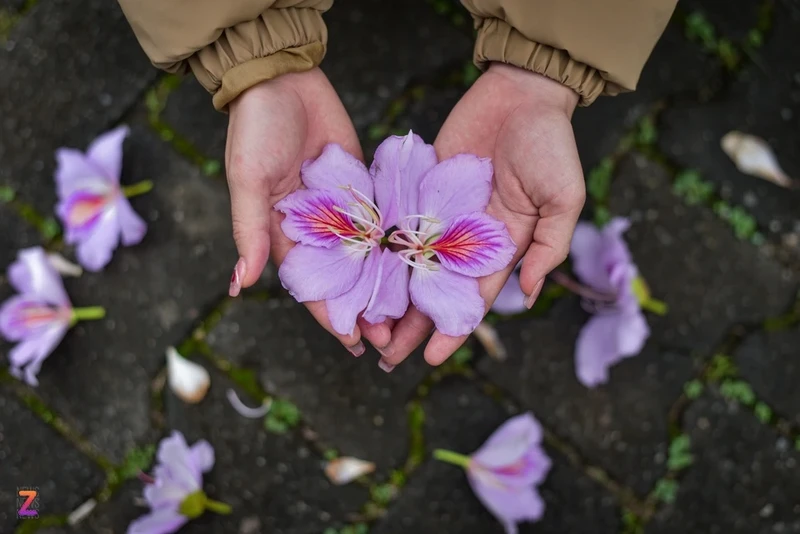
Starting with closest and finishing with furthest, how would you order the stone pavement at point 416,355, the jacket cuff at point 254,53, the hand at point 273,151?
the hand at point 273,151 → the jacket cuff at point 254,53 → the stone pavement at point 416,355

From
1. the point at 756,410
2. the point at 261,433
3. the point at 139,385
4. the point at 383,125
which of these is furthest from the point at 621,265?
the point at 139,385

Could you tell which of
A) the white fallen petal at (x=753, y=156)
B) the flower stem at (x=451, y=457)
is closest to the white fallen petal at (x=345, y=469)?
the flower stem at (x=451, y=457)

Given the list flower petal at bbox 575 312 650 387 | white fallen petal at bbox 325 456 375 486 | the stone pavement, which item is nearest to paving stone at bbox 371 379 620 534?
the stone pavement

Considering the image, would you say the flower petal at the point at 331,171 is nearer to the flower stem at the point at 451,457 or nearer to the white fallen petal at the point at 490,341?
the white fallen petal at the point at 490,341

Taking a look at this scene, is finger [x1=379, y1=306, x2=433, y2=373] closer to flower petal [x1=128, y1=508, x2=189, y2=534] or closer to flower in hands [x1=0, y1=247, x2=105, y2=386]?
flower petal [x1=128, y1=508, x2=189, y2=534]

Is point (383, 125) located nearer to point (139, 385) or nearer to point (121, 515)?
point (139, 385)

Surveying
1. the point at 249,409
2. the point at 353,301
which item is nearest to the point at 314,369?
the point at 249,409

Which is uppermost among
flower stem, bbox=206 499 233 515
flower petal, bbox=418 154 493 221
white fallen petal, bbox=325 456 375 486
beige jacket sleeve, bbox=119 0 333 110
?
beige jacket sleeve, bbox=119 0 333 110
